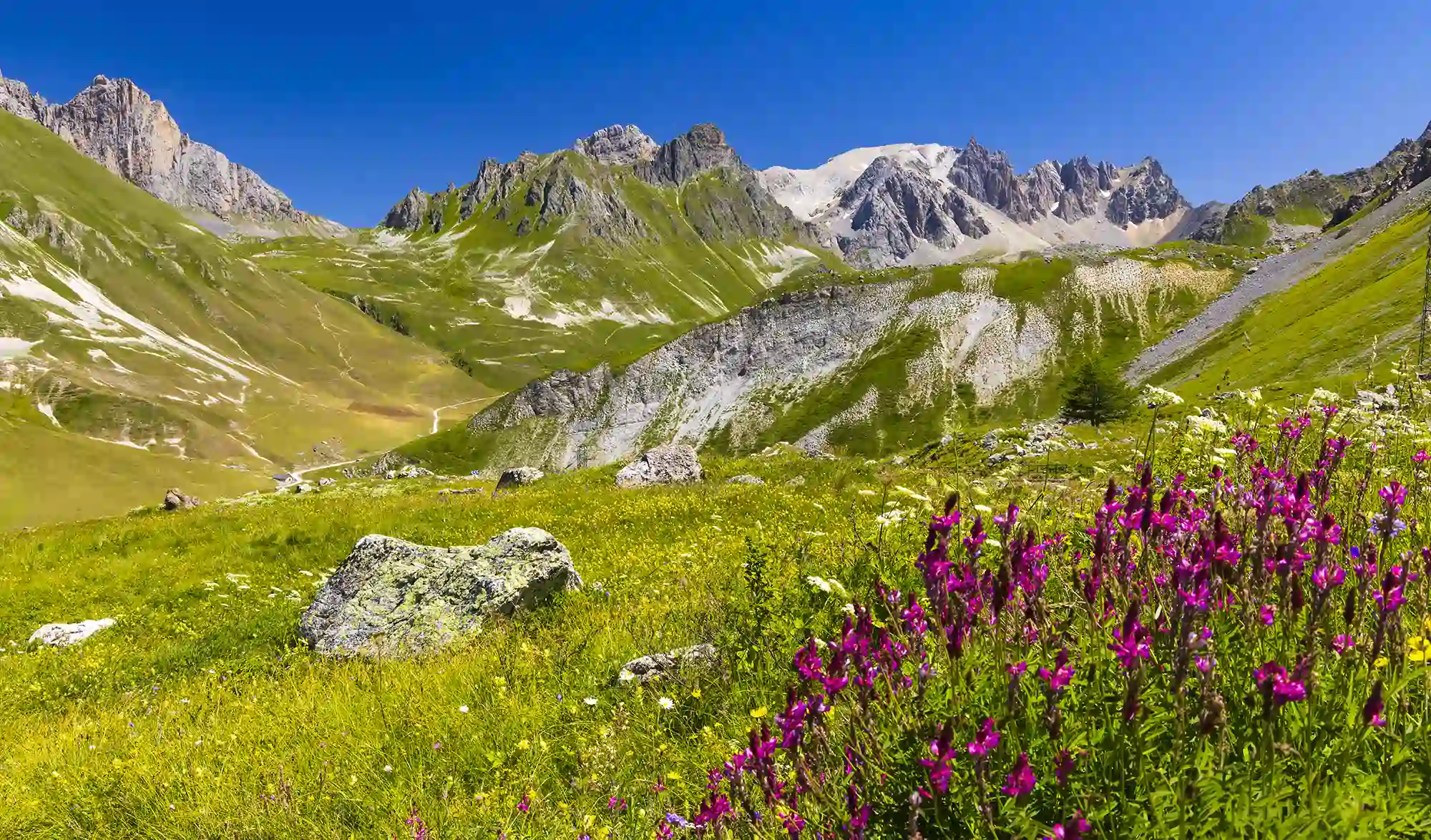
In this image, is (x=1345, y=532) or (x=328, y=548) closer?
(x=1345, y=532)

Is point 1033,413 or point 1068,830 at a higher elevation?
point 1068,830

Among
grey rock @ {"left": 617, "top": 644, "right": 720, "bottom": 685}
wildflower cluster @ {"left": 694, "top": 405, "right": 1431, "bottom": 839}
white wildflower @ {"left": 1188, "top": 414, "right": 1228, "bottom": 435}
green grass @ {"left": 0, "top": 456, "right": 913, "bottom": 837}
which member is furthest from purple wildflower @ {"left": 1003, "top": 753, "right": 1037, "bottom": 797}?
white wildflower @ {"left": 1188, "top": 414, "right": 1228, "bottom": 435}

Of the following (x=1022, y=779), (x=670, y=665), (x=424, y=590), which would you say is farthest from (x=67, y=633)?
(x=1022, y=779)

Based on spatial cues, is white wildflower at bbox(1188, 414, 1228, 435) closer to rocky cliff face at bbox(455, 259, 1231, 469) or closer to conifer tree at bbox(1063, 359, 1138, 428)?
conifer tree at bbox(1063, 359, 1138, 428)

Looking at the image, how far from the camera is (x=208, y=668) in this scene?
10.6 m

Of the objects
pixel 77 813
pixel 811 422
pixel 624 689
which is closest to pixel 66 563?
pixel 77 813

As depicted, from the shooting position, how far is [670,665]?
6.81 meters

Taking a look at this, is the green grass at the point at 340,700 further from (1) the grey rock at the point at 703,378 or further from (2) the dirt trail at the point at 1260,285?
(2) the dirt trail at the point at 1260,285

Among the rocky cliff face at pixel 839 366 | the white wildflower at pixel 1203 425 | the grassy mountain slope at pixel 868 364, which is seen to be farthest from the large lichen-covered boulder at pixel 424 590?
Answer: the rocky cliff face at pixel 839 366

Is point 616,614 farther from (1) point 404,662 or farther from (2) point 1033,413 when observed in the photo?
(2) point 1033,413

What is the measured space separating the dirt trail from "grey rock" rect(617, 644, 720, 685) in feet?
286

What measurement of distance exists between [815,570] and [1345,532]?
5.46 metres

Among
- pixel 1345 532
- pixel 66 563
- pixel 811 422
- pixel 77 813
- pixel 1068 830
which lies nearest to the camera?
pixel 1068 830

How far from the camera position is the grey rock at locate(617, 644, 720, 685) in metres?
6.59
